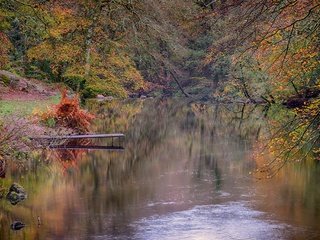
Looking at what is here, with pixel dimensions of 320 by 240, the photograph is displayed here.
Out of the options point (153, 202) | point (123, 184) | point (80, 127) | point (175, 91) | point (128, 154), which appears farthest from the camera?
point (175, 91)

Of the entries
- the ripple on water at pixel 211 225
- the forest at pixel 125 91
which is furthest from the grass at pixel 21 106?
the ripple on water at pixel 211 225

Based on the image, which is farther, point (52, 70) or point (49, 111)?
point (52, 70)

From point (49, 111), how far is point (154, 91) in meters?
36.2

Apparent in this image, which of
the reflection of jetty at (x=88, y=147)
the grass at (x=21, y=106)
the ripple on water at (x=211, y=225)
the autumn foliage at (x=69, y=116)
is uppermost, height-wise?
the grass at (x=21, y=106)

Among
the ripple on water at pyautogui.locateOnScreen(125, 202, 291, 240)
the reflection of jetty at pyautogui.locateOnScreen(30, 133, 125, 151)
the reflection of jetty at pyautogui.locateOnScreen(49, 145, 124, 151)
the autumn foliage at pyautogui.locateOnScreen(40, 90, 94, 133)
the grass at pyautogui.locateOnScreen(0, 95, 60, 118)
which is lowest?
the ripple on water at pyautogui.locateOnScreen(125, 202, 291, 240)

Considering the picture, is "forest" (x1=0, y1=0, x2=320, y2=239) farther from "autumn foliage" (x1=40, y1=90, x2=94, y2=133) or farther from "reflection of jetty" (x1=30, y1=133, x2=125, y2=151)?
"reflection of jetty" (x1=30, y1=133, x2=125, y2=151)

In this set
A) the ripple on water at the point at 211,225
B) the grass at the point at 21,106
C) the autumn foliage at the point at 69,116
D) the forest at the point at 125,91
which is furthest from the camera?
the grass at the point at 21,106

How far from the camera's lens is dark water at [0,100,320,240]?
1194cm

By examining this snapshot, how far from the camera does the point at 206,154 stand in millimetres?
21234

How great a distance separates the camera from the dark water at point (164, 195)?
11936 millimetres

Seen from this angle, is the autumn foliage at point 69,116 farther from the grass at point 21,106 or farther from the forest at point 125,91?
the grass at point 21,106

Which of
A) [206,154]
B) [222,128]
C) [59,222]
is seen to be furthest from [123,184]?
[222,128]

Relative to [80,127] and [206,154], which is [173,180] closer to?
[206,154]

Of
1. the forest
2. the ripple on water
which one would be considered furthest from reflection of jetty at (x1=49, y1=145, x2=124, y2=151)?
the ripple on water
